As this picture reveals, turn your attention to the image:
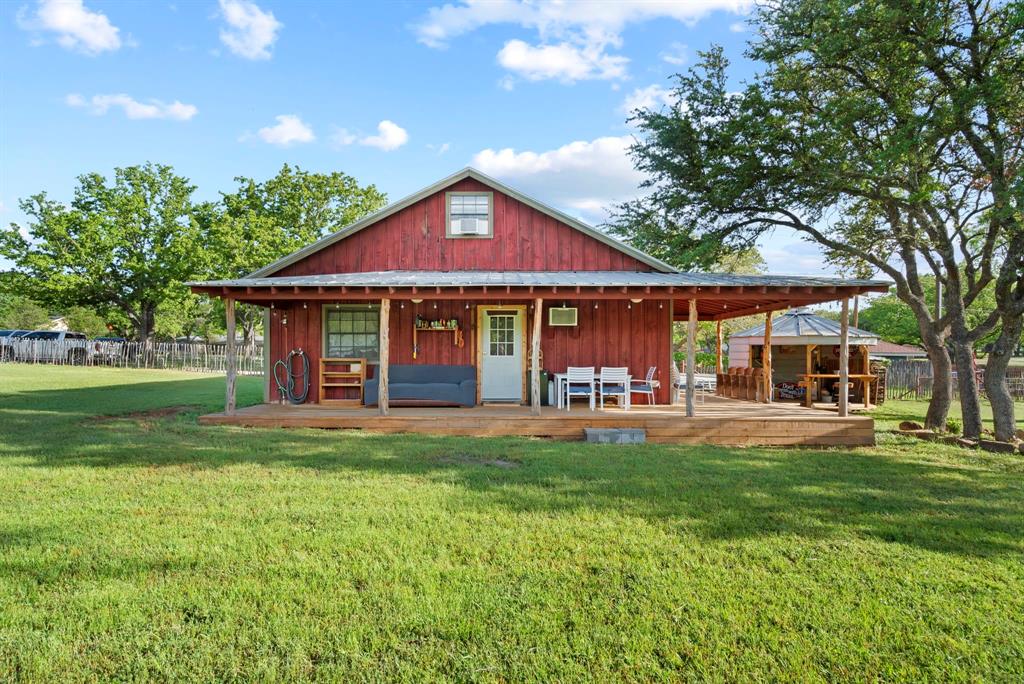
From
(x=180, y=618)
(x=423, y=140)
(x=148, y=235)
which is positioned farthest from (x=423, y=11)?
(x=148, y=235)

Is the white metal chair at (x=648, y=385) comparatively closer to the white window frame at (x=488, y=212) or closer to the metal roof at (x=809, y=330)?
the white window frame at (x=488, y=212)

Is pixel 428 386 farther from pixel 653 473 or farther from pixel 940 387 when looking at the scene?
pixel 940 387

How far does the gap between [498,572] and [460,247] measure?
9.30m

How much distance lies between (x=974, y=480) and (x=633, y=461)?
3.79 meters

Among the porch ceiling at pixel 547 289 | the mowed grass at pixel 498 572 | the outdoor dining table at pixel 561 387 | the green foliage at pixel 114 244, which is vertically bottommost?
the mowed grass at pixel 498 572

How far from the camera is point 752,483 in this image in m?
5.83

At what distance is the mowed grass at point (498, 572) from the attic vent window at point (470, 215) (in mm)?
6681

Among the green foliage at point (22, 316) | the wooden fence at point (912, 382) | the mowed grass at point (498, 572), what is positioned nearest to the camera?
the mowed grass at point (498, 572)

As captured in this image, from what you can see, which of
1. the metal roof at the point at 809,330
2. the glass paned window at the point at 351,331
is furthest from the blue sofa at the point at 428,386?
the metal roof at the point at 809,330

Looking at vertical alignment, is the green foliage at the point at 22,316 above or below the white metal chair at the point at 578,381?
above

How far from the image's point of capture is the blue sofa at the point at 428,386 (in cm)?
1049

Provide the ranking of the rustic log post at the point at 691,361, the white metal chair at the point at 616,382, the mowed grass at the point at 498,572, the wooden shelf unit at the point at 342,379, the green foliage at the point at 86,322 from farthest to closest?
1. the green foliage at the point at 86,322
2. the wooden shelf unit at the point at 342,379
3. the white metal chair at the point at 616,382
4. the rustic log post at the point at 691,361
5. the mowed grass at the point at 498,572

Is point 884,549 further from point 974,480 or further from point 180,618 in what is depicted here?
point 180,618

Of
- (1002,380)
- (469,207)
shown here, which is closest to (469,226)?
(469,207)
